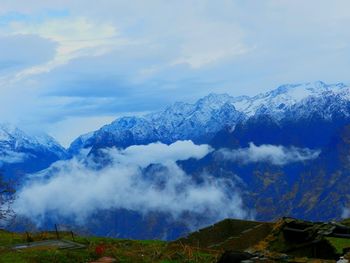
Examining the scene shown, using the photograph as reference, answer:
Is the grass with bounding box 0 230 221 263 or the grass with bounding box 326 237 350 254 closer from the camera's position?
the grass with bounding box 0 230 221 263

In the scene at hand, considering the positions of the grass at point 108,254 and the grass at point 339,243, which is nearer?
the grass at point 108,254

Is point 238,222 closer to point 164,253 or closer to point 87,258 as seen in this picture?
point 164,253

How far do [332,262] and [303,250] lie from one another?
4406mm

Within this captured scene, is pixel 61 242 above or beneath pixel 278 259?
above

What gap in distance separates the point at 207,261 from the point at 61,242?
7.87 m

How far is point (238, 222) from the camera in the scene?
34406 millimetres

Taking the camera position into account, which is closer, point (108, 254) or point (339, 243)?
point (108, 254)

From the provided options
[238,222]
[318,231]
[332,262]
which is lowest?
[332,262]

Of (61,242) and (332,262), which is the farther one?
(61,242)

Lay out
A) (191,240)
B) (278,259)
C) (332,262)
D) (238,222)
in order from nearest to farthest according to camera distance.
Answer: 1. (332,262)
2. (278,259)
3. (191,240)
4. (238,222)

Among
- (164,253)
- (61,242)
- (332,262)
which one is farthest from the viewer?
(61,242)

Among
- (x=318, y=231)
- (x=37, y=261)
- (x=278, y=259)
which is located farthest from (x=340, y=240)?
(x=37, y=261)

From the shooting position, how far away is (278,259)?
20.1 m

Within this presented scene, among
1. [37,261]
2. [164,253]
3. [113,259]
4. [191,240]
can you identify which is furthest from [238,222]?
[37,261]
